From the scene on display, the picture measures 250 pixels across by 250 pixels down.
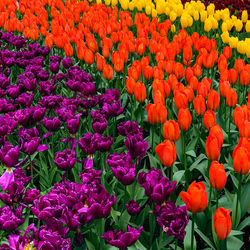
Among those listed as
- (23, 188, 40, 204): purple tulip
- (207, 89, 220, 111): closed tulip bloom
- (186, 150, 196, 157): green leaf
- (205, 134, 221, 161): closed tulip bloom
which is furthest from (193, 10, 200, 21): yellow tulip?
(23, 188, 40, 204): purple tulip

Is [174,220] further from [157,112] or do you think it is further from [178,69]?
[178,69]

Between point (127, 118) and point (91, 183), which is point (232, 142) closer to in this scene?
point (127, 118)

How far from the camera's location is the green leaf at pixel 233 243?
2381 millimetres

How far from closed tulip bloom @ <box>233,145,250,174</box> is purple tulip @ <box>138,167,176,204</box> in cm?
42

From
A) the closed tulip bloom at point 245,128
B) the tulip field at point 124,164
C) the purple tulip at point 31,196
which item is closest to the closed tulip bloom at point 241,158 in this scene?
the tulip field at point 124,164

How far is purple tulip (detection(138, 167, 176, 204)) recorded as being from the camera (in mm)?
2004

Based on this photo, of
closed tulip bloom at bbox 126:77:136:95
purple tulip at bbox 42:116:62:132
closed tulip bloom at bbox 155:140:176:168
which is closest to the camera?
closed tulip bloom at bbox 155:140:176:168

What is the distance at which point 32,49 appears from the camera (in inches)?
187

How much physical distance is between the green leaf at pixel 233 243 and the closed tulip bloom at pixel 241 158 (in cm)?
45

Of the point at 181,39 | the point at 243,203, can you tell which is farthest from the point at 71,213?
the point at 181,39

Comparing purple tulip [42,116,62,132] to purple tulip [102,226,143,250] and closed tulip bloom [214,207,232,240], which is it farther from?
closed tulip bloom [214,207,232,240]

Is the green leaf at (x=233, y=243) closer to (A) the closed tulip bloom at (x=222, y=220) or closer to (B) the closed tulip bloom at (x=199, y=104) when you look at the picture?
(A) the closed tulip bloom at (x=222, y=220)

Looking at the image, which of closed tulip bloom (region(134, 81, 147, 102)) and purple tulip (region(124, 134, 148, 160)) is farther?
closed tulip bloom (region(134, 81, 147, 102))

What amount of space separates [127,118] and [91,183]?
2.01 m
